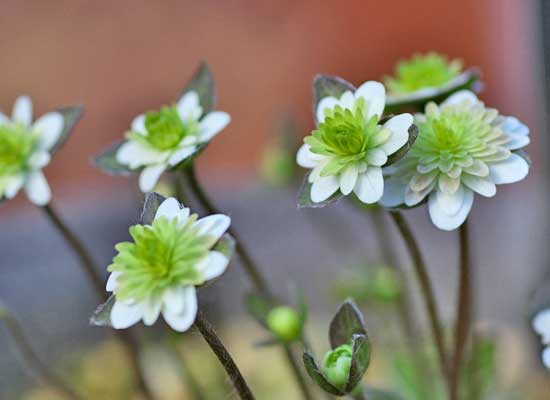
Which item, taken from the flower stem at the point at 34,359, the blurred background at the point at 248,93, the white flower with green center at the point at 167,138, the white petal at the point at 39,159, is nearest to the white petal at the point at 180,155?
the white flower with green center at the point at 167,138

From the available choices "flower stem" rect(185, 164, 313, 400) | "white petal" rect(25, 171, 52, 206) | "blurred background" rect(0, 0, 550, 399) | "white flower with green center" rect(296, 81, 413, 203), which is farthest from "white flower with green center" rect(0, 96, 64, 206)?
"blurred background" rect(0, 0, 550, 399)

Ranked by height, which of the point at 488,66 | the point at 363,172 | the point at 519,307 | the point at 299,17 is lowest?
the point at 519,307

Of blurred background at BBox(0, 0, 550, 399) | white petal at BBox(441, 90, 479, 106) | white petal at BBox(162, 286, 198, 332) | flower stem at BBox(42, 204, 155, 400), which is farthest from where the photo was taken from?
blurred background at BBox(0, 0, 550, 399)

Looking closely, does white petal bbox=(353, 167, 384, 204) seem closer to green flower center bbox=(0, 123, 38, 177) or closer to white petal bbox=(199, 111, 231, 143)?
white petal bbox=(199, 111, 231, 143)

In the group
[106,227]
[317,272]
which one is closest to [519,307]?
[317,272]

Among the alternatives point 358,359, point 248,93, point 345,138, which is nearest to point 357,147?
point 345,138

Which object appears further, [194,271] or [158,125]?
[158,125]

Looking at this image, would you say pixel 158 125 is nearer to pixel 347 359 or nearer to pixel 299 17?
pixel 347 359
